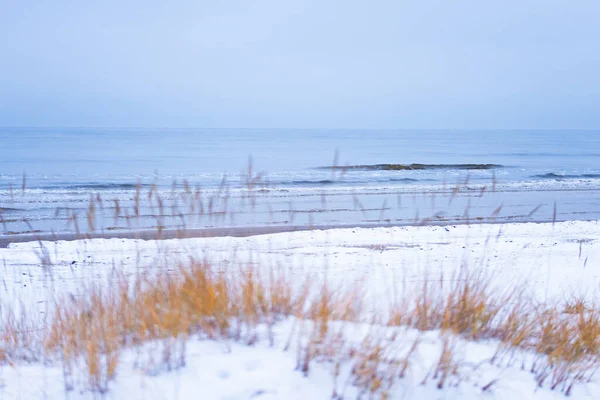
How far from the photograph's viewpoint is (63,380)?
119 inches

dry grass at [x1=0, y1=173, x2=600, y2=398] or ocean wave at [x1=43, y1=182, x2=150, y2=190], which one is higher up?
dry grass at [x1=0, y1=173, x2=600, y2=398]

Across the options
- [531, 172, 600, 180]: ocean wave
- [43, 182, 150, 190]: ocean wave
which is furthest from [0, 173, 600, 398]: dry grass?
[531, 172, 600, 180]: ocean wave

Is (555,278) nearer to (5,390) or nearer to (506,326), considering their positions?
(506,326)

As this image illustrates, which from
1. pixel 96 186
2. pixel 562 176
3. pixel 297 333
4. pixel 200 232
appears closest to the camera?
pixel 297 333

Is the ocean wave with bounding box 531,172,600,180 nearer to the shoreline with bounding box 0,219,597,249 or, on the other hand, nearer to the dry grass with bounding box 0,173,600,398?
the shoreline with bounding box 0,219,597,249

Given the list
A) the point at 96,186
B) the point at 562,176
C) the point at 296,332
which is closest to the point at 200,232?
the point at 296,332

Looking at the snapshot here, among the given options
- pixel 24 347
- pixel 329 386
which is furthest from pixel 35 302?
pixel 329 386

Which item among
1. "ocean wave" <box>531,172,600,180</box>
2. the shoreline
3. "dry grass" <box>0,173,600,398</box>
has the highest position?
"dry grass" <box>0,173,600,398</box>

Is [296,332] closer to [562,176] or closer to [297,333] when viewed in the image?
[297,333]

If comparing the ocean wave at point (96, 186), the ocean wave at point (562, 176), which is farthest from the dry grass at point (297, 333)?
Result: the ocean wave at point (562, 176)

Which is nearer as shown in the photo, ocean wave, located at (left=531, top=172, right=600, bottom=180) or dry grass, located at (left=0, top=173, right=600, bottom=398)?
dry grass, located at (left=0, top=173, right=600, bottom=398)

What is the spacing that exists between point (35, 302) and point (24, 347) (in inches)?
109

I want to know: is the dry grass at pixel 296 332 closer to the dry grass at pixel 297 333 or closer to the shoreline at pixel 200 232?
the dry grass at pixel 297 333

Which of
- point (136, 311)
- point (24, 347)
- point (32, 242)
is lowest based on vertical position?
point (32, 242)
